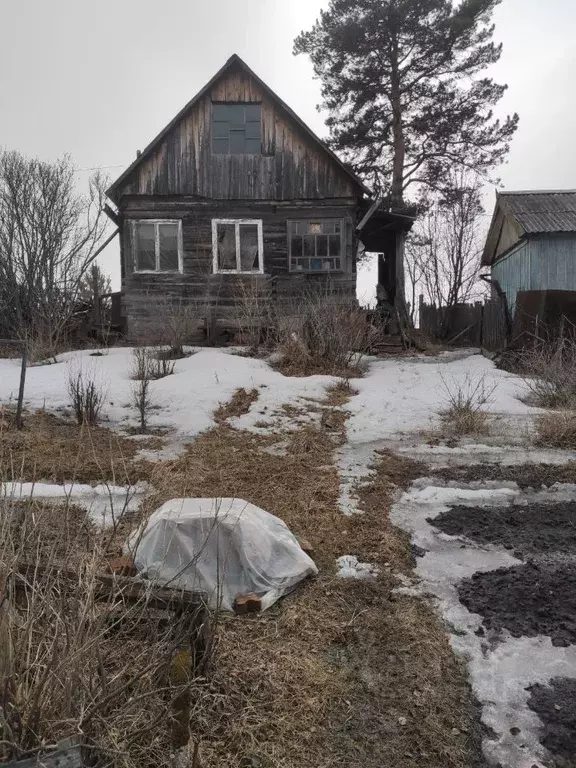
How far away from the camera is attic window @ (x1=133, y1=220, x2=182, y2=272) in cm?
1416

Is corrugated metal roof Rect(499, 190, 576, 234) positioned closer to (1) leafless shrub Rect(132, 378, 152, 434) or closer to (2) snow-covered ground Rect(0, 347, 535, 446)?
(2) snow-covered ground Rect(0, 347, 535, 446)

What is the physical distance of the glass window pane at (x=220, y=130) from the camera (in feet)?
45.6

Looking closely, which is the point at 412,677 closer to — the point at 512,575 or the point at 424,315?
the point at 512,575

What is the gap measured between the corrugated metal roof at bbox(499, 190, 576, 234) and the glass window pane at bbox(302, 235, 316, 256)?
532cm

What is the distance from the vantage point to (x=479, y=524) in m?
4.41

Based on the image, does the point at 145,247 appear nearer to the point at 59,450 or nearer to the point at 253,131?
the point at 253,131

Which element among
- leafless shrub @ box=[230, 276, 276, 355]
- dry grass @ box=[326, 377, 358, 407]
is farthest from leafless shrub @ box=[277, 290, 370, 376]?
leafless shrub @ box=[230, 276, 276, 355]

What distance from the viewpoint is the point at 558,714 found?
2.31m

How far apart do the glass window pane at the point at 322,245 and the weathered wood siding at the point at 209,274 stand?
1.76 feet

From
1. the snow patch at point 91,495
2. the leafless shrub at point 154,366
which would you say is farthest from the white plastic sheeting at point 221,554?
the leafless shrub at point 154,366

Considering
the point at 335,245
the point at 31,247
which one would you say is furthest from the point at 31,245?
the point at 335,245

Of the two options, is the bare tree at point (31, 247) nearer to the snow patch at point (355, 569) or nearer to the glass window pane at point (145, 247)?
the glass window pane at point (145, 247)

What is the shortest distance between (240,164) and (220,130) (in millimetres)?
956

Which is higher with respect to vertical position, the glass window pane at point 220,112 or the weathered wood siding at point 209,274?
the glass window pane at point 220,112
